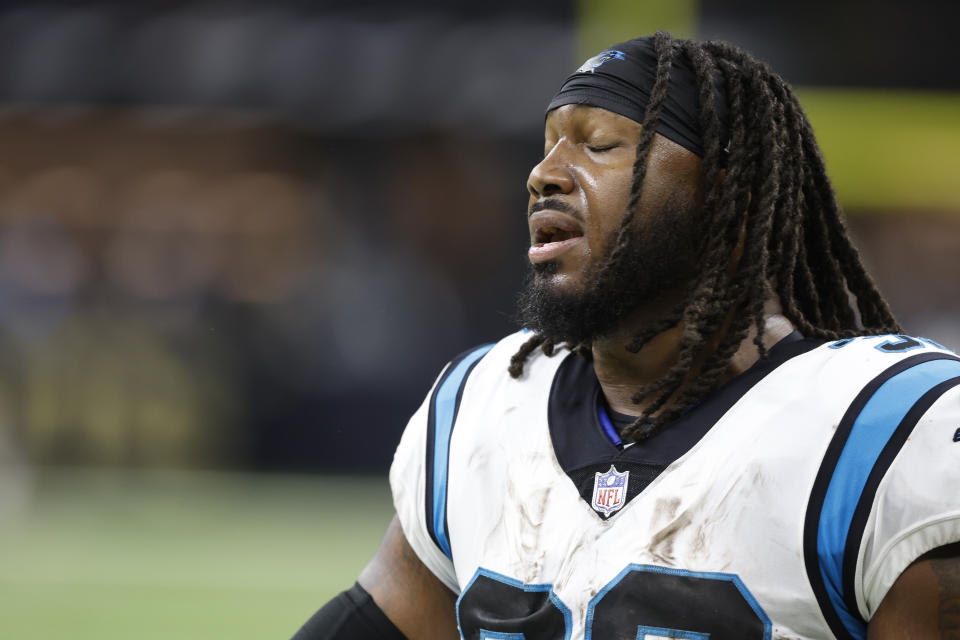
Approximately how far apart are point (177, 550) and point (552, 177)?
161 inches

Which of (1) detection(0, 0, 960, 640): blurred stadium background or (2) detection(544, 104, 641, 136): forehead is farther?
(1) detection(0, 0, 960, 640): blurred stadium background

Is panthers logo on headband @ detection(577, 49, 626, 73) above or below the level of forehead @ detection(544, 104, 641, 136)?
above

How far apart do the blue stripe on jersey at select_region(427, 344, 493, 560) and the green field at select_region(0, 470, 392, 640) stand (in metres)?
2.59

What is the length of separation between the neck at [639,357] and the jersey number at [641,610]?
1.00 ft

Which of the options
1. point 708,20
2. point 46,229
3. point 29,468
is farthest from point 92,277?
point 708,20

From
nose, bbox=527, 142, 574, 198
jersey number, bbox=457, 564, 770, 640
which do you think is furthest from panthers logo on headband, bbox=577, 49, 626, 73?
jersey number, bbox=457, 564, 770, 640

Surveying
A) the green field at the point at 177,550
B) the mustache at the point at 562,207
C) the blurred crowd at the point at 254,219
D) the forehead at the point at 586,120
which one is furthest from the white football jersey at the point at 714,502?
the blurred crowd at the point at 254,219

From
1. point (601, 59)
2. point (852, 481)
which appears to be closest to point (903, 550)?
point (852, 481)

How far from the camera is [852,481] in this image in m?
1.30

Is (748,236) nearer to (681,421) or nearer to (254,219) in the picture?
(681,421)

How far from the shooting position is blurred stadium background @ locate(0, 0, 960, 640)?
228 inches

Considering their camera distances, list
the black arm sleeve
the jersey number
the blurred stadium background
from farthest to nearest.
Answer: the blurred stadium background < the black arm sleeve < the jersey number

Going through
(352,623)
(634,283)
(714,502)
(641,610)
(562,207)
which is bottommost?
A: (352,623)

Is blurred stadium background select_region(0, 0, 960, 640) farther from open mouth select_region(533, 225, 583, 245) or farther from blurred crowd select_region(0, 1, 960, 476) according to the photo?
open mouth select_region(533, 225, 583, 245)
